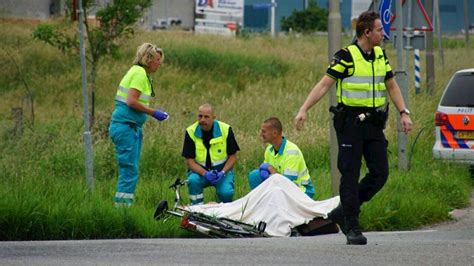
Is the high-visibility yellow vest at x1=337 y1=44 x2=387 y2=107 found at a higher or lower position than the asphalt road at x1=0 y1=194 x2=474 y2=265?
higher

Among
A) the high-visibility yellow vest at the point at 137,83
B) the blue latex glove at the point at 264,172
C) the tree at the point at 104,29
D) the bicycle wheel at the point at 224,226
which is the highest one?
the tree at the point at 104,29

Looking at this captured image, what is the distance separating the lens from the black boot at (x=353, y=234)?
9.50 metres

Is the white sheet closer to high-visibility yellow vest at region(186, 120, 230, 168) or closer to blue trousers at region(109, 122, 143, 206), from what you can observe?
blue trousers at region(109, 122, 143, 206)

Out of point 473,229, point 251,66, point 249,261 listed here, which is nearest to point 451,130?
point 473,229

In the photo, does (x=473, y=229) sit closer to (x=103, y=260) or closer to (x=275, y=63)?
(x=103, y=260)

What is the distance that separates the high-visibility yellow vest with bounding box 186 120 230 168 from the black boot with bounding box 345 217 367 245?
3.40m

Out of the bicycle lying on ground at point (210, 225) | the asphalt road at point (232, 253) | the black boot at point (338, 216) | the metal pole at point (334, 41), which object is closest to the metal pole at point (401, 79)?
the metal pole at point (334, 41)

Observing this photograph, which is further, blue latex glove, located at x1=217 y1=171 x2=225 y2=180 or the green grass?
blue latex glove, located at x1=217 y1=171 x2=225 y2=180

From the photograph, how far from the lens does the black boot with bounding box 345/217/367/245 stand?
374 inches

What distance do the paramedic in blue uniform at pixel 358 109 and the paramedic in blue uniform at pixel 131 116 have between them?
118 inches

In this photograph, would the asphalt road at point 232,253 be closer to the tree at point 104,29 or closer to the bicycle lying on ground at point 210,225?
the bicycle lying on ground at point 210,225

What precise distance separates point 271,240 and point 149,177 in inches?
216

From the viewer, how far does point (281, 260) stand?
27.2 feet

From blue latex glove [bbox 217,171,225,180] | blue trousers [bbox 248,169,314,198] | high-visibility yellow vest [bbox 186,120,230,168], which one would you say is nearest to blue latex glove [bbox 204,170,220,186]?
blue latex glove [bbox 217,171,225,180]
